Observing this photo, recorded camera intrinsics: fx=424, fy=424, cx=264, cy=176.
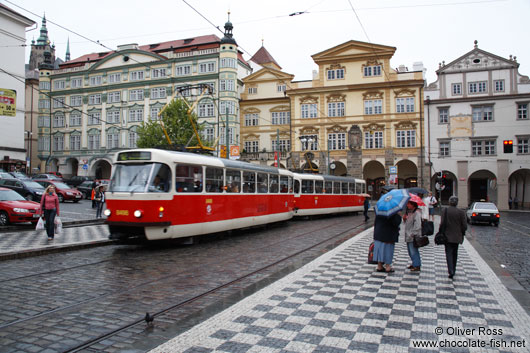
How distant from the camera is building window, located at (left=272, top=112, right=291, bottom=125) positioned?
5175cm

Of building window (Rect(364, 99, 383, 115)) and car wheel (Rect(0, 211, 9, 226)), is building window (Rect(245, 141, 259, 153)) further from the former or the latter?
car wheel (Rect(0, 211, 9, 226))

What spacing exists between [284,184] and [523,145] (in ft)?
107

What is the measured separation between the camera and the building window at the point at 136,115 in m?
57.5

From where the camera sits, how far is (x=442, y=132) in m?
44.6

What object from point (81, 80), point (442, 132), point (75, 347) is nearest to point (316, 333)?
point (75, 347)

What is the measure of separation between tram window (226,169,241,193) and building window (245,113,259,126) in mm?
37888

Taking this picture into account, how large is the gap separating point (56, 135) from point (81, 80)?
29.4 ft

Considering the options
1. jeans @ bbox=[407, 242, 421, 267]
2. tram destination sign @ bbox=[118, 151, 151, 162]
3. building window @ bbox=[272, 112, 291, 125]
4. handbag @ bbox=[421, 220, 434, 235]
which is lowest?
jeans @ bbox=[407, 242, 421, 267]

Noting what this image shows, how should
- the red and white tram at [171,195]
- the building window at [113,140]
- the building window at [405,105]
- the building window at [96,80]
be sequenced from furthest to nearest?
the building window at [96,80] < the building window at [113,140] < the building window at [405,105] < the red and white tram at [171,195]

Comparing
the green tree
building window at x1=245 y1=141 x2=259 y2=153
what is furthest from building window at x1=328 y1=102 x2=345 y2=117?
the green tree

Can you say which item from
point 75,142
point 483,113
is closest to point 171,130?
point 75,142

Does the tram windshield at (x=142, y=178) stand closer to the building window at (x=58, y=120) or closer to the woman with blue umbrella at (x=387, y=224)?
the woman with blue umbrella at (x=387, y=224)

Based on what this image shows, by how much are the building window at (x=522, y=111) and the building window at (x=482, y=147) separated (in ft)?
11.4

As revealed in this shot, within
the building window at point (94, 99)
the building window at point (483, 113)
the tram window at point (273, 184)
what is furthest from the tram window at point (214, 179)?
the building window at point (94, 99)
